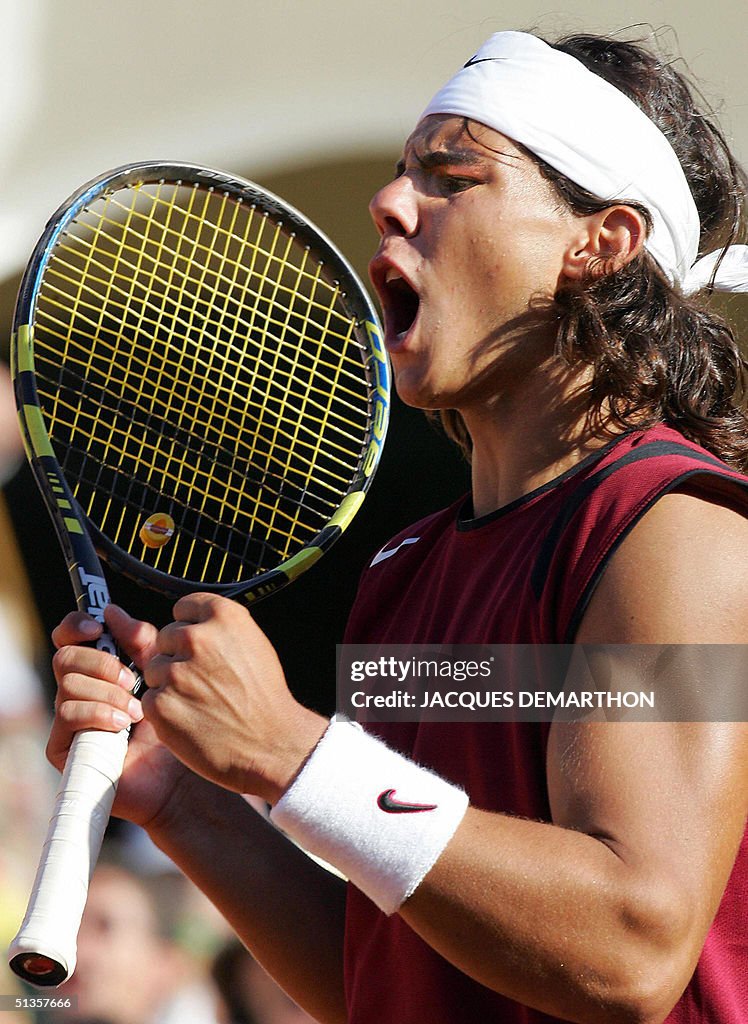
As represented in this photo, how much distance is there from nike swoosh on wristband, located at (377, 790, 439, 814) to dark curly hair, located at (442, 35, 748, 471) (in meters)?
0.56

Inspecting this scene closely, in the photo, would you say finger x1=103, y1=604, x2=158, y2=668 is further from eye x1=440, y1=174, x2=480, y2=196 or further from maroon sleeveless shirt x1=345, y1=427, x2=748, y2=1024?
eye x1=440, y1=174, x2=480, y2=196

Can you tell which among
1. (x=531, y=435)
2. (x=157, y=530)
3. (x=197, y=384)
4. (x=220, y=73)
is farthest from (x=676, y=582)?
(x=220, y=73)

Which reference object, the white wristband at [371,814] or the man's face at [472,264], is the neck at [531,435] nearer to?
the man's face at [472,264]

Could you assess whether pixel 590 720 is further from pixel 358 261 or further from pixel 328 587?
pixel 358 261

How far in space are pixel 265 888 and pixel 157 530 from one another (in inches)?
20.0

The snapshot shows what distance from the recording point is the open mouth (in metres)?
1.58

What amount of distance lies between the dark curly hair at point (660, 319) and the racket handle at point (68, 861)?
675mm

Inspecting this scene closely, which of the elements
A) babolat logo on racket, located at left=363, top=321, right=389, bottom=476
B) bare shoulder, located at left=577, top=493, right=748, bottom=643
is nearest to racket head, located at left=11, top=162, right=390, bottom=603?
babolat logo on racket, located at left=363, top=321, right=389, bottom=476

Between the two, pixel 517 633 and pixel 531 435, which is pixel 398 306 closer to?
pixel 531 435

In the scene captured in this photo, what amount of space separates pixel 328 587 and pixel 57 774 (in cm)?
63

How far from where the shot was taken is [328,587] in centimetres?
250

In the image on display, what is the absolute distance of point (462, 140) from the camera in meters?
1.56

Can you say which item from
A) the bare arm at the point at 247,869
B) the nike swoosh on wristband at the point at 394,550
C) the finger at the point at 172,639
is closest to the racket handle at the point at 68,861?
the bare arm at the point at 247,869

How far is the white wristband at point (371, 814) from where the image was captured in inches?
40.1
